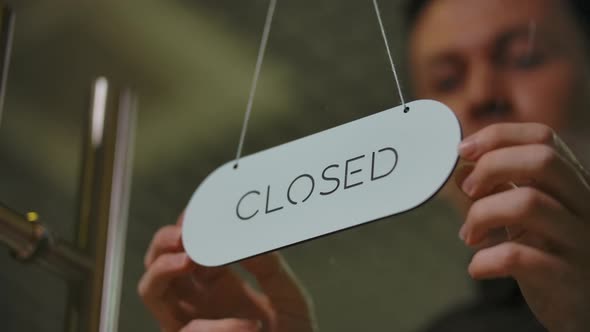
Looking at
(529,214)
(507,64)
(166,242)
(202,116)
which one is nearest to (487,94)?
(507,64)

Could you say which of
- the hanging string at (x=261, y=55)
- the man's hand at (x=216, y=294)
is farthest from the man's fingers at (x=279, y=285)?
the hanging string at (x=261, y=55)

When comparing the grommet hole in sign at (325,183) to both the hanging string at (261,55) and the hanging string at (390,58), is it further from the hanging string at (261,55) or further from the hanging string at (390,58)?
the hanging string at (261,55)

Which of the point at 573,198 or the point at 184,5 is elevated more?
the point at 184,5

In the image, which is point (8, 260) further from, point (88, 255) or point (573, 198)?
point (573, 198)

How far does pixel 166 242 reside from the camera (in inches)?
22.0

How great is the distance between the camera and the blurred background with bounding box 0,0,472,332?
58cm

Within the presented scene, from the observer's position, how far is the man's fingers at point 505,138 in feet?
1.39

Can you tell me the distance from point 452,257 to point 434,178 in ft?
0.97

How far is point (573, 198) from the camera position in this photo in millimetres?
427

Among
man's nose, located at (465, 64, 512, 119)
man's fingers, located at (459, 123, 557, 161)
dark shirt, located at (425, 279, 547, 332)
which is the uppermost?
man's nose, located at (465, 64, 512, 119)

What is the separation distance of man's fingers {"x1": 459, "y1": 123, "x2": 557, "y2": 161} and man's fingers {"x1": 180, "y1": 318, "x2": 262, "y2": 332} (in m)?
0.20

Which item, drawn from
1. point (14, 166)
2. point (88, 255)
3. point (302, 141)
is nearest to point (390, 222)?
point (302, 141)

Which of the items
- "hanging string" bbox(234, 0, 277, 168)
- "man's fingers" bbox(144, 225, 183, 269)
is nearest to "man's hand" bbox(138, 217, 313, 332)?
"man's fingers" bbox(144, 225, 183, 269)

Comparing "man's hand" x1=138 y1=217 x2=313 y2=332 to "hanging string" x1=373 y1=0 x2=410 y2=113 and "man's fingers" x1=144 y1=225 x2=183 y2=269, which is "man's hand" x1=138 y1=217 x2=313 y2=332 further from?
"hanging string" x1=373 y1=0 x2=410 y2=113
